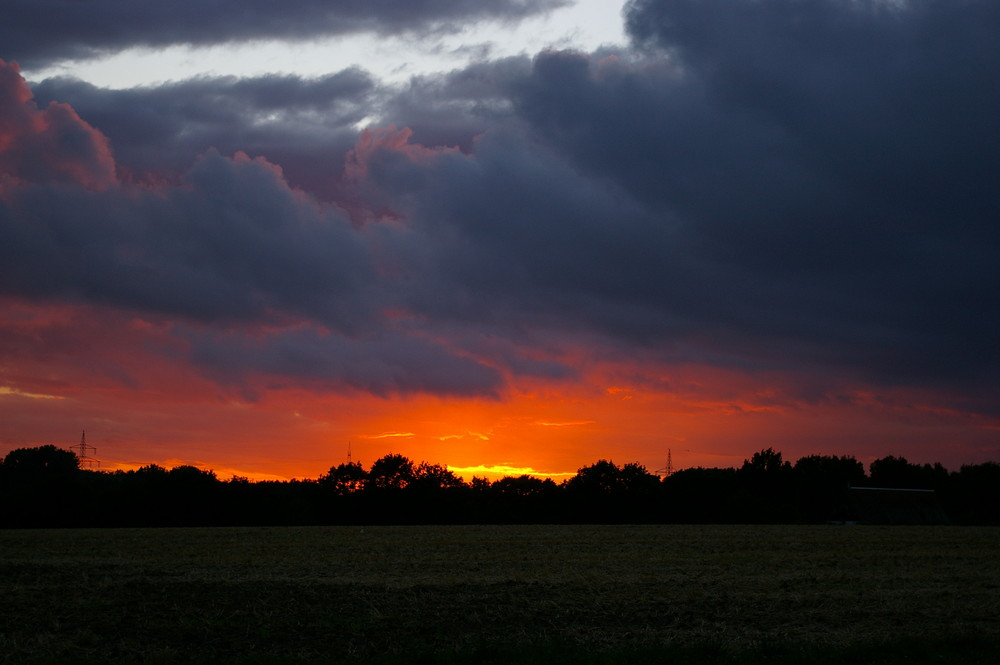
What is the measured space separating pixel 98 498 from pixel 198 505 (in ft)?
28.4

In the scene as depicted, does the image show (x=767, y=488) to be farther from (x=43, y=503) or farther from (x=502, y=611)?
(x=502, y=611)

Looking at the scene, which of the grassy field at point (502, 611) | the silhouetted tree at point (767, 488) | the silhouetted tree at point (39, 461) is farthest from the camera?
the silhouetted tree at point (39, 461)

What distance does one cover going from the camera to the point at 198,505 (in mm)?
76812

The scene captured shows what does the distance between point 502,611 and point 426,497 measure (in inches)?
2826

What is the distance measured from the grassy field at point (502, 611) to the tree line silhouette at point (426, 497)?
45710mm

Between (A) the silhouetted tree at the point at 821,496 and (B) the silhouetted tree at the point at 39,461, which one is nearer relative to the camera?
(A) the silhouetted tree at the point at 821,496

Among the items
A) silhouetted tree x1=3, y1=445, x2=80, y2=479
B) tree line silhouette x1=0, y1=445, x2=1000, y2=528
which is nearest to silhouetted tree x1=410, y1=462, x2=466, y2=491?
tree line silhouette x1=0, y1=445, x2=1000, y2=528

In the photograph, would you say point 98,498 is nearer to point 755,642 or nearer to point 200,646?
point 200,646

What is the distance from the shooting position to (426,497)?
89938 mm

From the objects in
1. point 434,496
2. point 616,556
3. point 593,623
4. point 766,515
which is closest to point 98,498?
point 434,496

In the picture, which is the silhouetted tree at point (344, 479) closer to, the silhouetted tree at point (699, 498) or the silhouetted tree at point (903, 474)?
the silhouetted tree at point (699, 498)

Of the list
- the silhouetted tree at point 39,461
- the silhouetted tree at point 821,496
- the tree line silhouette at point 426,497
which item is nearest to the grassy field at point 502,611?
the tree line silhouette at point 426,497

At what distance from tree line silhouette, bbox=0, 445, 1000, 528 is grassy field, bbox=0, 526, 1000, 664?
45710 millimetres

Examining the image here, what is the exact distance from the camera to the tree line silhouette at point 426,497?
247 feet
